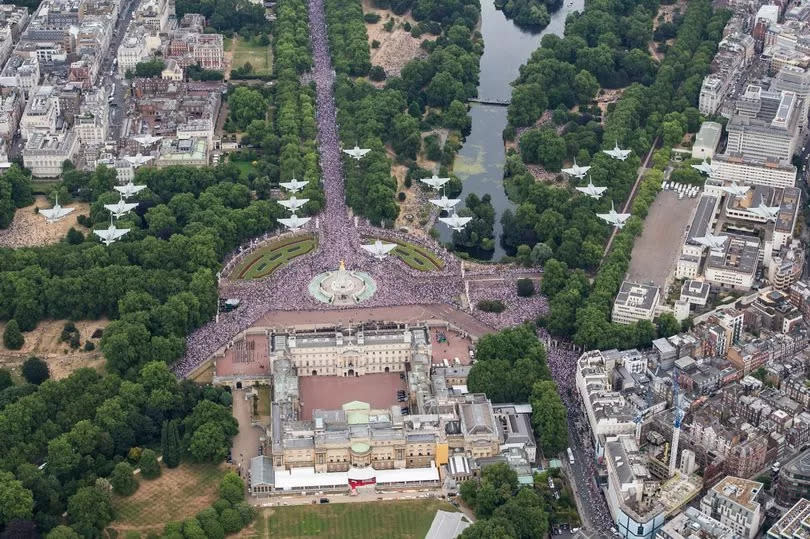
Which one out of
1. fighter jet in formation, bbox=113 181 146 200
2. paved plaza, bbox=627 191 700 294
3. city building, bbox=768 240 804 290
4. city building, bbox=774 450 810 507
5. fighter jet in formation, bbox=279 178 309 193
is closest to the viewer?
city building, bbox=774 450 810 507

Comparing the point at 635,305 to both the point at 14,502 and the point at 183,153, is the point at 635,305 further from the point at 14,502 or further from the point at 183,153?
the point at 14,502

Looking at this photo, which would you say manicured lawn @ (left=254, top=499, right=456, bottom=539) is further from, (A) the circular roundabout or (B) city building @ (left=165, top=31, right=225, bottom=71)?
(B) city building @ (left=165, top=31, right=225, bottom=71)

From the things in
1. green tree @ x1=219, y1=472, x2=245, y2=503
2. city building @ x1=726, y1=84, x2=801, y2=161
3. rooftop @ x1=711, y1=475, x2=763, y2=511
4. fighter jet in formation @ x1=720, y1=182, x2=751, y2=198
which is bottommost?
green tree @ x1=219, y1=472, x2=245, y2=503

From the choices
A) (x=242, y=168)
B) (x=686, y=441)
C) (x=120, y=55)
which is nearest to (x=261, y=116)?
(x=242, y=168)

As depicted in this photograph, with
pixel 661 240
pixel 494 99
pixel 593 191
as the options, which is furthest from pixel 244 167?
pixel 661 240

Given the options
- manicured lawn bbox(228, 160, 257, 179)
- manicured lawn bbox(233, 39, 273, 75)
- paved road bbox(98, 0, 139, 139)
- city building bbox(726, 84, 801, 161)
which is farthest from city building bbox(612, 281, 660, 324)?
manicured lawn bbox(233, 39, 273, 75)

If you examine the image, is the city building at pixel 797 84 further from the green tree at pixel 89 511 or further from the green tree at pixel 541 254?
the green tree at pixel 89 511

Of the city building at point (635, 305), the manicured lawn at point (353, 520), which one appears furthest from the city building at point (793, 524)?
the city building at point (635, 305)
